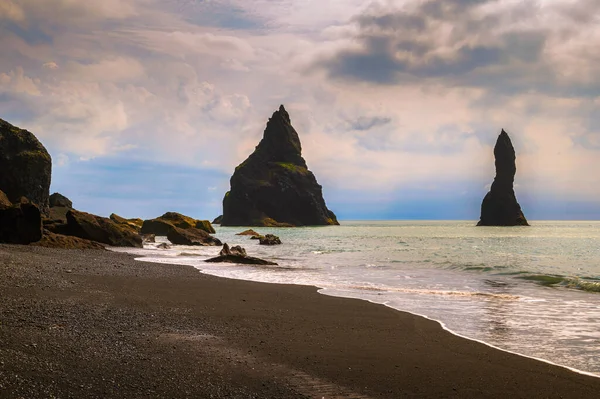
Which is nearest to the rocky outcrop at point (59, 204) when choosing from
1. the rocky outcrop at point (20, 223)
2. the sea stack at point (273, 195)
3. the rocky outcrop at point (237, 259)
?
the rocky outcrop at point (20, 223)

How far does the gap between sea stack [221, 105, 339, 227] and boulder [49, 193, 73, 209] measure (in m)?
110

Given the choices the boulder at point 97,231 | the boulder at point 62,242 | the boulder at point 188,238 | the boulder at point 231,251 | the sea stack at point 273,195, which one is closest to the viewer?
the boulder at point 62,242

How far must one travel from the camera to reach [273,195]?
571ft

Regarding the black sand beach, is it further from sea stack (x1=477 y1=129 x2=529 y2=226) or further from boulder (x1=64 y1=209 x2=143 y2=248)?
sea stack (x1=477 y1=129 x2=529 y2=226)

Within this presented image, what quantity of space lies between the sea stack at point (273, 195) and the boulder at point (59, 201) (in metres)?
110

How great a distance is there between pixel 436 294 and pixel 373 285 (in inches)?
109

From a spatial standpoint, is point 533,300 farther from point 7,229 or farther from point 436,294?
point 7,229

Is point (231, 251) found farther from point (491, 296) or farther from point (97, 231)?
point (491, 296)

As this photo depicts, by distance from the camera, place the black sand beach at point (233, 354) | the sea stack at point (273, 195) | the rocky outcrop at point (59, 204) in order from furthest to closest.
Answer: the sea stack at point (273, 195)
the rocky outcrop at point (59, 204)
the black sand beach at point (233, 354)

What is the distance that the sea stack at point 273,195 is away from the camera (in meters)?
173

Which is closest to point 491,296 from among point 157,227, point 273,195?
point 157,227

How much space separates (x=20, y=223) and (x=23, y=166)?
13.6 m

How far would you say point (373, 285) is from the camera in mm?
17422

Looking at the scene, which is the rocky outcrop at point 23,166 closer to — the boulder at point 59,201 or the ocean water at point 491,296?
the boulder at point 59,201
